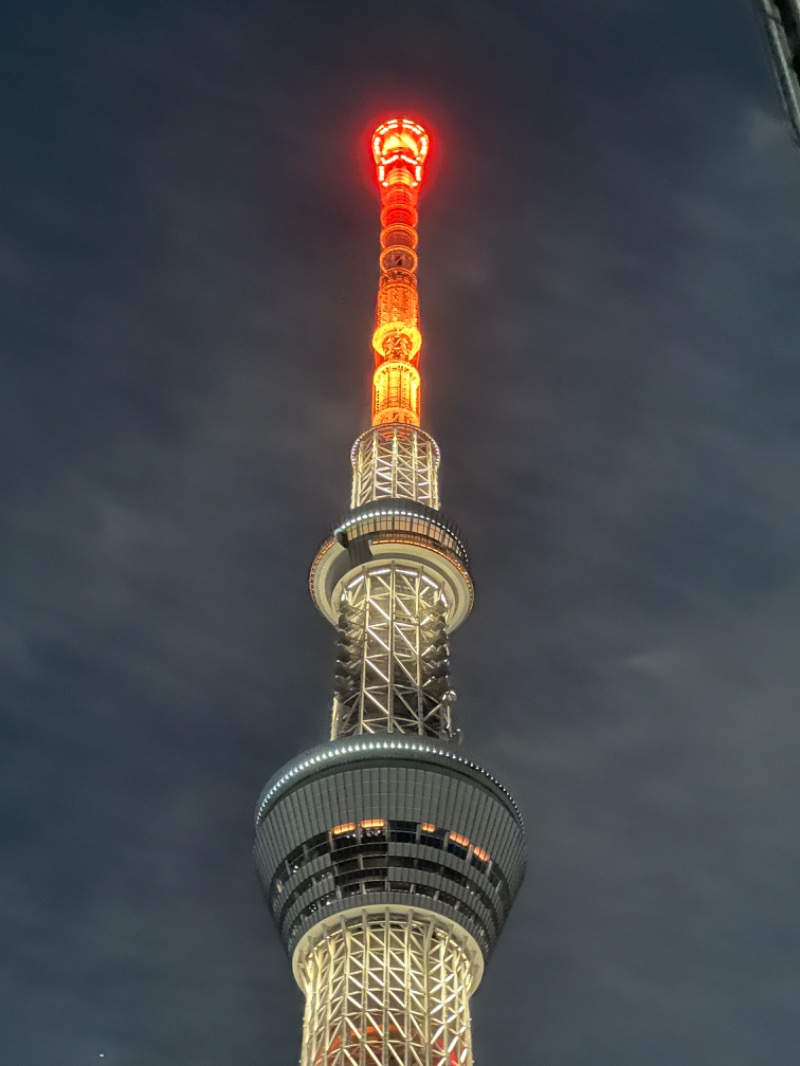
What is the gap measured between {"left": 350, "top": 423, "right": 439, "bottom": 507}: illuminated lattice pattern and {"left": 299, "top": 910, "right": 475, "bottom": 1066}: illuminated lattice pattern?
1469 inches

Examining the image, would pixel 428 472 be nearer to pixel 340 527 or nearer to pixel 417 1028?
pixel 340 527

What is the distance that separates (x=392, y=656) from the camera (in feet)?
303

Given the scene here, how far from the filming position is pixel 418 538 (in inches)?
3844

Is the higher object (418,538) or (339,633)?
(418,538)

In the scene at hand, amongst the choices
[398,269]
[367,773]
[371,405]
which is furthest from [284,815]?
[398,269]

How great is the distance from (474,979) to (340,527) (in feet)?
120

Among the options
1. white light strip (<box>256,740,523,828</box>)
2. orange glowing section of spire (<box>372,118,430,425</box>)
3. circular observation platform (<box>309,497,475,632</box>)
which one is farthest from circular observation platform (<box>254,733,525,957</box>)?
orange glowing section of spire (<box>372,118,430,425</box>)

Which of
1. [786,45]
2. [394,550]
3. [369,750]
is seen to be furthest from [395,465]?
[786,45]

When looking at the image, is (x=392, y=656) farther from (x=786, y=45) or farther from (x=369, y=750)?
(x=786, y=45)

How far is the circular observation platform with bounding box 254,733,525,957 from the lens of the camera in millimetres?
76000

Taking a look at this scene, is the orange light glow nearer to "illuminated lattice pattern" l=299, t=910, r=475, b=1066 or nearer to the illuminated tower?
"illuminated lattice pattern" l=299, t=910, r=475, b=1066

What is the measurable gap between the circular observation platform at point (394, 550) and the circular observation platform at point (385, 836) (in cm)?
2150

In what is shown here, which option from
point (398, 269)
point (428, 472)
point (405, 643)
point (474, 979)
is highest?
point (398, 269)

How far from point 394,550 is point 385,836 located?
27.6m
